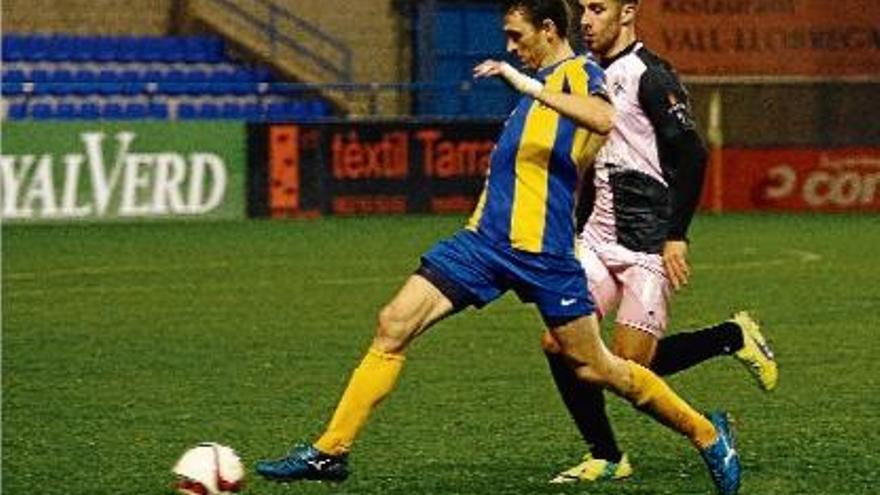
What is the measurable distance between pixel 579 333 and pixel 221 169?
1900 cm

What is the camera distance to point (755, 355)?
1026 centimetres

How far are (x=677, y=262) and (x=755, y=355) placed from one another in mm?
1373

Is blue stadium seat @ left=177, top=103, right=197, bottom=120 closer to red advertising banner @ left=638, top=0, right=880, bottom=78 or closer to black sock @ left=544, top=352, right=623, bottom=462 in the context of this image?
red advertising banner @ left=638, top=0, right=880, bottom=78

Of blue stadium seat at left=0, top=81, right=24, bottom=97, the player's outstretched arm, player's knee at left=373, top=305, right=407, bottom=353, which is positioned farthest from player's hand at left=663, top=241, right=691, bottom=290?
blue stadium seat at left=0, top=81, right=24, bottom=97

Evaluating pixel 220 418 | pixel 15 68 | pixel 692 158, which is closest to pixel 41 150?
pixel 15 68

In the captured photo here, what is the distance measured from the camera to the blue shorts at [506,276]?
8.40 meters

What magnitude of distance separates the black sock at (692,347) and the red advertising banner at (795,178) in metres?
19.5

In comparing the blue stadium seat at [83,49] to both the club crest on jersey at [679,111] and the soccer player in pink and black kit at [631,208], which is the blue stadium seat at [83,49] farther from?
the club crest on jersey at [679,111]

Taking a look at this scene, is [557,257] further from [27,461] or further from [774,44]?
[774,44]

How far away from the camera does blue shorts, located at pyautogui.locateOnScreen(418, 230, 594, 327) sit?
840 centimetres

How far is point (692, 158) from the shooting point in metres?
9.05

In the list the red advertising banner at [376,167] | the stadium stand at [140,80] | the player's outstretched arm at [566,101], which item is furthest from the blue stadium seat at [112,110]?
the player's outstretched arm at [566,101]

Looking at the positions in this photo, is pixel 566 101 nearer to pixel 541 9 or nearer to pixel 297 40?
pixel 541 9

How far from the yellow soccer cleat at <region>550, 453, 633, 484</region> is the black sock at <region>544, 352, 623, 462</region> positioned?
2 cm
